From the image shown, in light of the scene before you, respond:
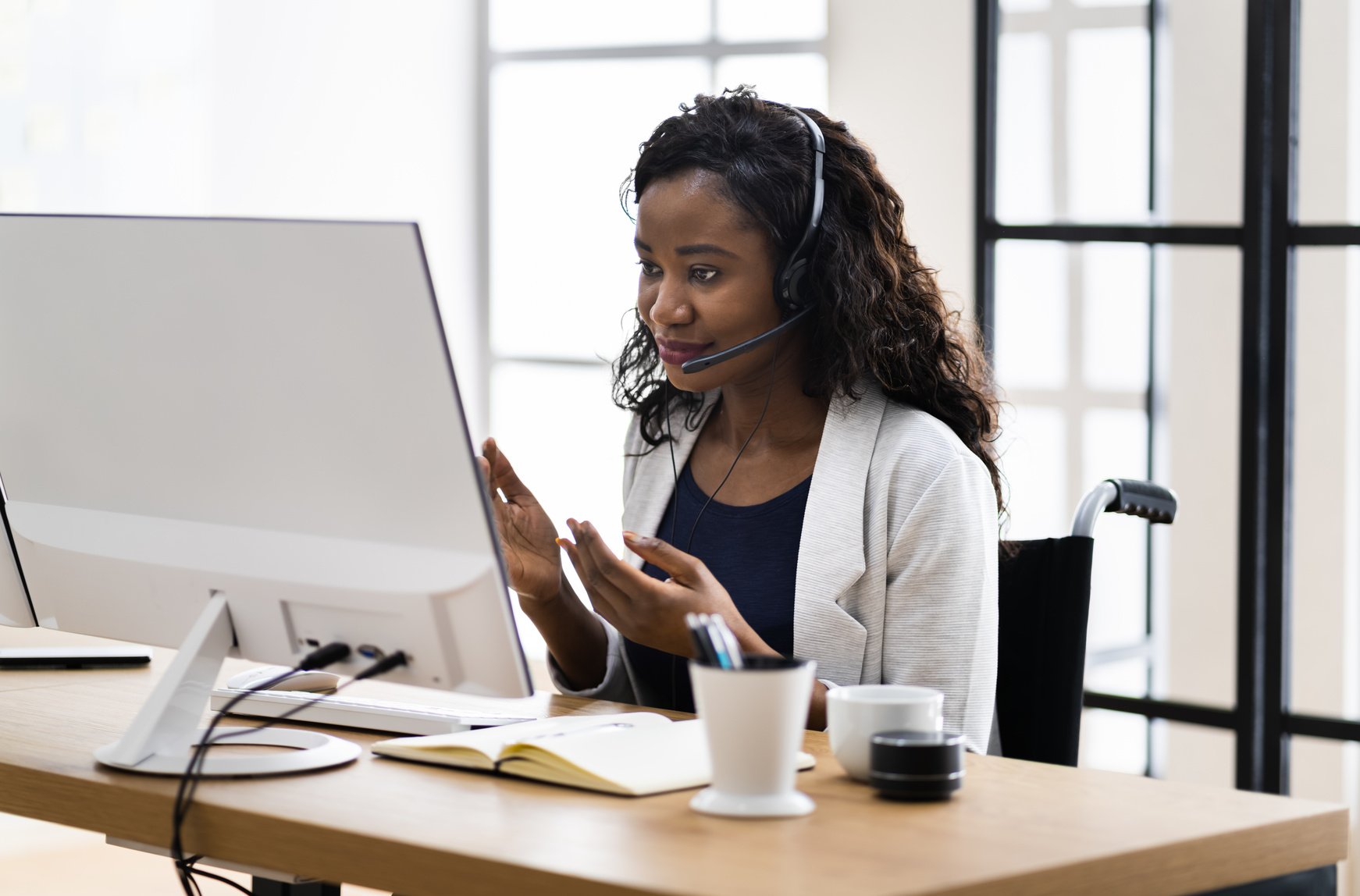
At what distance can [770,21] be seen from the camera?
154 inches

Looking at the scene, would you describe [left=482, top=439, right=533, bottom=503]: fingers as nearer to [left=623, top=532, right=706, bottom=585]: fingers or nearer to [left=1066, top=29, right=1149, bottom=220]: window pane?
[left=623, top=532, right=706, bottom=585]: fingers

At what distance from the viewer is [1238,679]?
9.01 feet

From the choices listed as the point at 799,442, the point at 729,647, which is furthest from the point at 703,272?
the point at 729,647

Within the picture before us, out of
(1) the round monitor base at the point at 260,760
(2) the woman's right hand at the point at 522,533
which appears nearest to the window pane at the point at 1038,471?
(2) the woman's right hand at the point at 522,533

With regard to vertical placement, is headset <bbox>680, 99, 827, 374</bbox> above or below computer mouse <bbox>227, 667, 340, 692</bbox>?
above

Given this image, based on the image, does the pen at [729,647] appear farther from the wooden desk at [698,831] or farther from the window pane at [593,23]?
the window pane at [593,23]

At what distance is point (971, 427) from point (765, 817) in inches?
30.6

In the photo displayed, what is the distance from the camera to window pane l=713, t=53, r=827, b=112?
12.5ft

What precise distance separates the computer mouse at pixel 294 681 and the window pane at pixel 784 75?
2545 millimetres

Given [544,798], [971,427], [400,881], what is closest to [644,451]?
[971,427]

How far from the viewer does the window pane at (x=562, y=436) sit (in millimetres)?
4277

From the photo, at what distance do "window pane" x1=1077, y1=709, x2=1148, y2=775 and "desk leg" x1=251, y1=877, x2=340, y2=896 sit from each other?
6.17 feet

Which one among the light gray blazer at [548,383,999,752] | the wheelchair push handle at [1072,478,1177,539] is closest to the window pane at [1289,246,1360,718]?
the wheelchair push handle at [1072,478,1177,539]

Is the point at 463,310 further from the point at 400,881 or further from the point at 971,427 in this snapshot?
the point at 400,881
